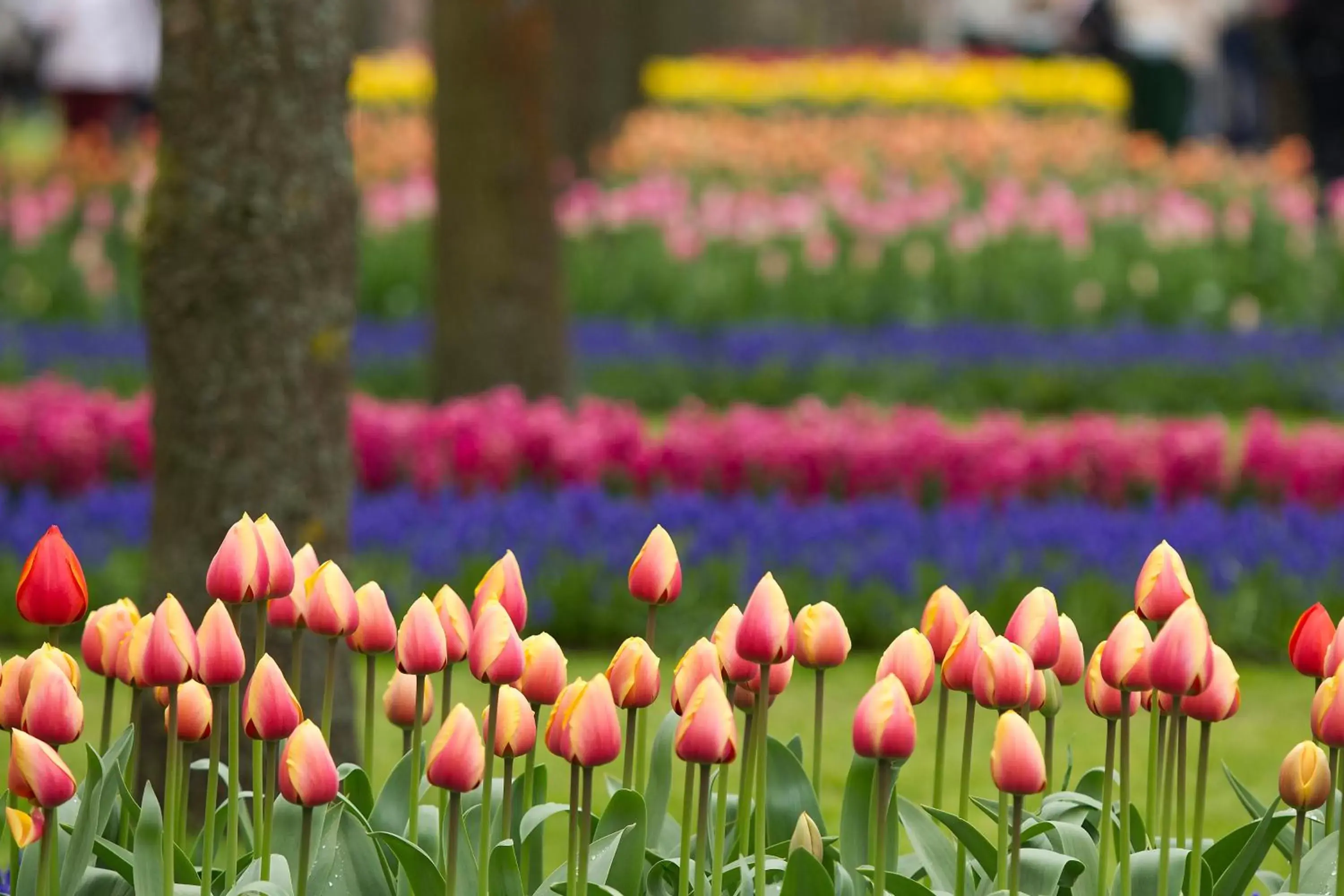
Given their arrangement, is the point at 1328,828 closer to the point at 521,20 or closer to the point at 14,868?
the point at 14,868

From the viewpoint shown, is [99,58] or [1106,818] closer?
[1106,818]

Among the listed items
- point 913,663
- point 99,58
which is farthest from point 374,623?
point 99,58

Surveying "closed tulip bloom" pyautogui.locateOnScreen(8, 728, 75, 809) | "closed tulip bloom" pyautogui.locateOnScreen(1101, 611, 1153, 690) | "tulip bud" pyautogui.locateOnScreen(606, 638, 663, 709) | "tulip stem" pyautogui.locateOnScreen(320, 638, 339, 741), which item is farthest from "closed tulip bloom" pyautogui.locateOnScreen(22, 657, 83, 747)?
"closed tulip bloom" pyautogui.locateOnScreen(1101, 611, 1153, 690)

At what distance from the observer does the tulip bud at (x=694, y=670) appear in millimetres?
2441

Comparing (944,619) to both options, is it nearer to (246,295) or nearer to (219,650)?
(219,650)

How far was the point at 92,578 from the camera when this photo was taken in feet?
19.1

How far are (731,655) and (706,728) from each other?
15.4 inches

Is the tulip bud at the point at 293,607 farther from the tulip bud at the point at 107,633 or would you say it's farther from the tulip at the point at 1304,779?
the tulip at the point at 1304,779

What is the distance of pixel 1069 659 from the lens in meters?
2.66

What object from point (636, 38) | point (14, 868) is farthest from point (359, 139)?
point (14, 868)

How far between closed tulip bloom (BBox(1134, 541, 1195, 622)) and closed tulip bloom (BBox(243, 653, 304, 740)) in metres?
0.91

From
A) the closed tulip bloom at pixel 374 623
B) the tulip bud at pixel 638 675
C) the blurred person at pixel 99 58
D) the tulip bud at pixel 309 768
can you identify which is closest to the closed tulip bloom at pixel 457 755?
the tulip bud at pixel 309 768

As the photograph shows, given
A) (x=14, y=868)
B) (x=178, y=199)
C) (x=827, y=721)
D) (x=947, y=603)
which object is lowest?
(x=827, y=721)

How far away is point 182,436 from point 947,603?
1727 millimetres
